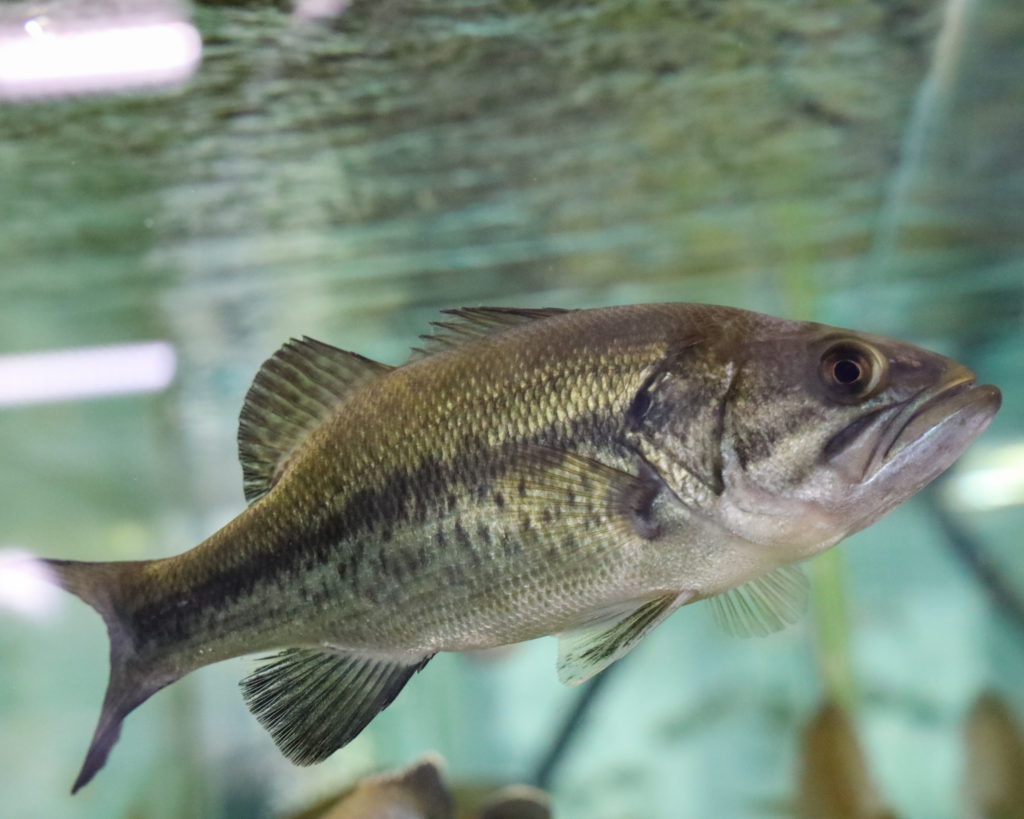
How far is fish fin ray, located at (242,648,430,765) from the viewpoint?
1350 mm

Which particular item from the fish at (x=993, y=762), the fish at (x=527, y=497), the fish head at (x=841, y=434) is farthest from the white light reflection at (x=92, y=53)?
the fish at (x=993, y=762)

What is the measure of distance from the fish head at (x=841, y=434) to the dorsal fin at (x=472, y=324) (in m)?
0.41

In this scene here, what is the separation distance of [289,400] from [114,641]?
0.54 meters

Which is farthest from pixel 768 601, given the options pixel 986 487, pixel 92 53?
pixel 986 487

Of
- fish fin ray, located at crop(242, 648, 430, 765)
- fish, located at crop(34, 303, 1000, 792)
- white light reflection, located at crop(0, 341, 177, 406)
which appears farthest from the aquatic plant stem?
white light reflection, located at crop(0, 341, 177, 406)

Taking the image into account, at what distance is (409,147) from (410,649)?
3.51 meters

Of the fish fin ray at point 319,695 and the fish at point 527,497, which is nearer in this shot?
the fish at point 527,497

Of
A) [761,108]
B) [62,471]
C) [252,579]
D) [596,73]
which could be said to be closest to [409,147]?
[596,73]

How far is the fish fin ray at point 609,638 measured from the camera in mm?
1219

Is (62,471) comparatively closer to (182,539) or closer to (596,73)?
(182,539)

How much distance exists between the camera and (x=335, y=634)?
1.38 m

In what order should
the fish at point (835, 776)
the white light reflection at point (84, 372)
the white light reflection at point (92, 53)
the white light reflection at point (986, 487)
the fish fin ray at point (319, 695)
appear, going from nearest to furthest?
1. the fish fin ray at point (319, 695)
2. the white light reflection at point (92, 53)
3. the fish at point (835, 776)
4. the white light reflection at point (84, 372)
5. the white light reflection at point (986, 487)

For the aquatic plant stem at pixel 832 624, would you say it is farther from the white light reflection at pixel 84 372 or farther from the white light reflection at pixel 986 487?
the white light reflection at pixel 84 372

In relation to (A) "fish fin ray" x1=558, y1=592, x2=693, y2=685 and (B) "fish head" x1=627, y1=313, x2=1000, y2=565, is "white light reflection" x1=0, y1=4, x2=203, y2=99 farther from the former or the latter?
Result: (A) "fish fin ray" x1=558, y1=592, x2=693, y2=685
